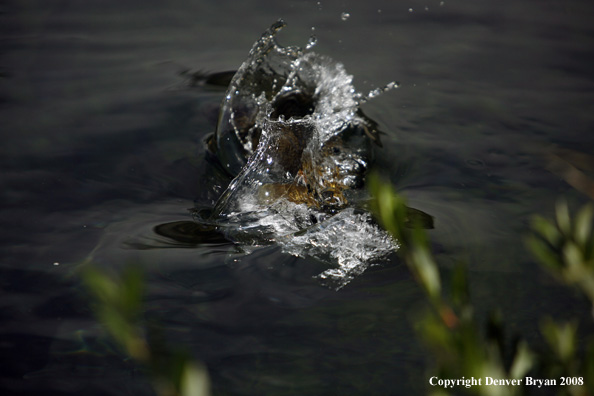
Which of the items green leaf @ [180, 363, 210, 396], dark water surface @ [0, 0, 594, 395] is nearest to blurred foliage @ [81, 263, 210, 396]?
green leaf @ [180, 363, 210, 396]

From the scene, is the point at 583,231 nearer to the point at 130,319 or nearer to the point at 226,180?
the point at 130,319

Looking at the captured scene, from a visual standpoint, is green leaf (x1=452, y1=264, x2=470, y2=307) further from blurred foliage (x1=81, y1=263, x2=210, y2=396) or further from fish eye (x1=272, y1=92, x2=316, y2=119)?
fish eye (x1=272, y1=92, x2=316, y2=119)

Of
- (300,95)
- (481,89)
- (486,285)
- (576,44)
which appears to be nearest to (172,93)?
(300,95)

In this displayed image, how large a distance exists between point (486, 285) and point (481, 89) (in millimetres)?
2287

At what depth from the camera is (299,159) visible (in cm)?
323

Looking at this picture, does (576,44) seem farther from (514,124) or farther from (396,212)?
(396,212)

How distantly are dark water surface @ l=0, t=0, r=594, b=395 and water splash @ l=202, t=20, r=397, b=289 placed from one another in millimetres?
140

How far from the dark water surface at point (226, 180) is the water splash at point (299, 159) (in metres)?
0.14

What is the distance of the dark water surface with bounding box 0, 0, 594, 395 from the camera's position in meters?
2.05

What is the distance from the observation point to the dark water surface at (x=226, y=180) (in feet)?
6.73

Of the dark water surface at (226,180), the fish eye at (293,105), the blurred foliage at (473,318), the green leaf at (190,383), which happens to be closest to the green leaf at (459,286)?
the blurred foliage at (473,318)

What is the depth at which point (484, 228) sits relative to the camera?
2697 millimetres

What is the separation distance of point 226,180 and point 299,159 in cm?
47

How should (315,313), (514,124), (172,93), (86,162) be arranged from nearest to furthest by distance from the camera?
(315,313)
(86,162)
(514,124)
(172,93)
